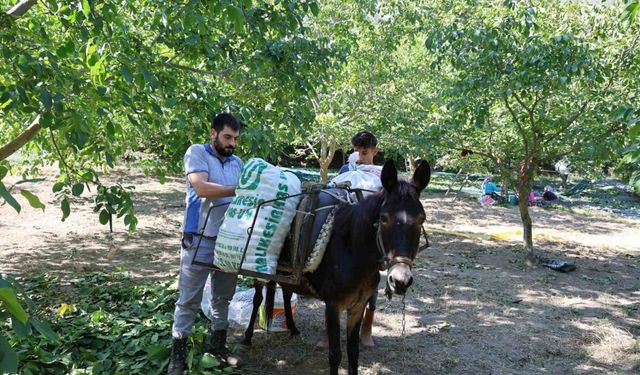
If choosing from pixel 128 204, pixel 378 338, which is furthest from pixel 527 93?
pixel 128 204

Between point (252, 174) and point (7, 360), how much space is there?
7.47 feet

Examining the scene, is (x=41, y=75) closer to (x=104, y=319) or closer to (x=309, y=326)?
(x=104, y=319)

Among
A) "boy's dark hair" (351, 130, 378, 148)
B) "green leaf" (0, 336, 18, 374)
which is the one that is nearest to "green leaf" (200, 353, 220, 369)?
"boy's dark hair" (351, 130, 378, 148)

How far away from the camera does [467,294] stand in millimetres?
6031

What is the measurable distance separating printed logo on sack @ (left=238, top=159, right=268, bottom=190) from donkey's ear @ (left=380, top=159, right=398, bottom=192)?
880 millimetres

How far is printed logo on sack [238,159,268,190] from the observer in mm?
3196

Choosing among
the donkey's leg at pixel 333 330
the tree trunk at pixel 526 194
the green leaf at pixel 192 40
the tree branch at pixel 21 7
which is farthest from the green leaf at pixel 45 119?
the tree trunk at pixel 526 194

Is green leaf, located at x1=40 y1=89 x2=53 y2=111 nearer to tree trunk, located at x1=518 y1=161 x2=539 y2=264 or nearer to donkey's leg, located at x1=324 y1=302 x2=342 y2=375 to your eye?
donkey's leg, located at x1=324 y1=302 x2=342 y2=375

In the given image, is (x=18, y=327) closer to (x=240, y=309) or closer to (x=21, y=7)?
(x=21, y=7)

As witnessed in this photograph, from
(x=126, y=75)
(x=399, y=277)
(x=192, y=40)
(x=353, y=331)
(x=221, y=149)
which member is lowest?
(x=353, y=331)

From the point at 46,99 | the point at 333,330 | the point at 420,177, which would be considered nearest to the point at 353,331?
the point at 333,330

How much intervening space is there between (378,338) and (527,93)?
4385 mm

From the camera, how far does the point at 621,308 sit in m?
5.62

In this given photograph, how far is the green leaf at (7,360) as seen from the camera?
965 mm
